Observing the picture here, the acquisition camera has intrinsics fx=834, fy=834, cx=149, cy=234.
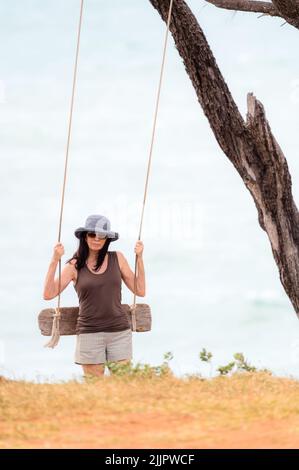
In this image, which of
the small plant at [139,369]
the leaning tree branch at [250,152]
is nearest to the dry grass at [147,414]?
the small plant at [139,369]

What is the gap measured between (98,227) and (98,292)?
0.58 metres

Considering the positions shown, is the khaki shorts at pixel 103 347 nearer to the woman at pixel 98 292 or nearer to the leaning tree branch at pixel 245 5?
the woman at pixel 98 292

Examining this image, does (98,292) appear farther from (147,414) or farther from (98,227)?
(147,414)

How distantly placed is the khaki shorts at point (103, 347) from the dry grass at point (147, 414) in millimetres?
713

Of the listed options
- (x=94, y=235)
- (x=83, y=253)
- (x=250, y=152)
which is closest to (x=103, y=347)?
(x=83, y=253)

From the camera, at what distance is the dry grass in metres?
4.94

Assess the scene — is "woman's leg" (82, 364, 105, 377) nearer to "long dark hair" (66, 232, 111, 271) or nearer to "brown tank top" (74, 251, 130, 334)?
"brown tank top" (74, 251, 130, 334)

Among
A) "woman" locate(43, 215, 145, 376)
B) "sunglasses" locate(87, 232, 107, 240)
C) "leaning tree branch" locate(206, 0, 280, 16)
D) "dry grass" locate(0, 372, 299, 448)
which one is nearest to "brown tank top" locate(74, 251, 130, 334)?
"woman" locate(43, 215, 145, 376)

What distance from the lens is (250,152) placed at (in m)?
8.48

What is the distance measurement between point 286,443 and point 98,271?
2.98 m

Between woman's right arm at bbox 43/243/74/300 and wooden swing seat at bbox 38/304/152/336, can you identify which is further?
wooden swing seat at bbox 38/304/152/336

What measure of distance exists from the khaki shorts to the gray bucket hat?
885 millimetres
